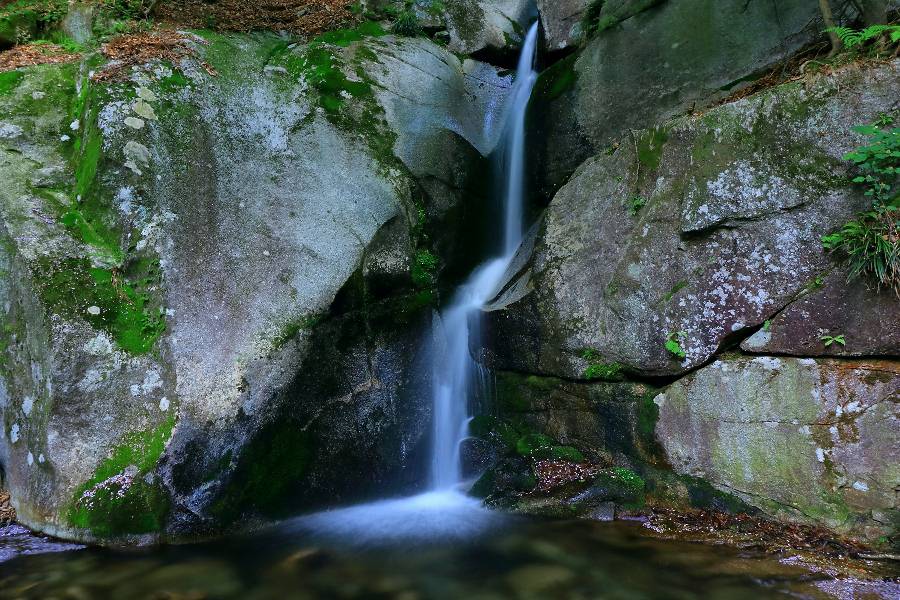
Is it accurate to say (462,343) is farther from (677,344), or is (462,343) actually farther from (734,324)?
(734,324)

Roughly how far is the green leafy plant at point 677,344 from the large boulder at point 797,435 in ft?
0.74

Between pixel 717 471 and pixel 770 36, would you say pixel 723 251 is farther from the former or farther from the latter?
pixel 770 36

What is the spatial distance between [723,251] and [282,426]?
4.76 meters

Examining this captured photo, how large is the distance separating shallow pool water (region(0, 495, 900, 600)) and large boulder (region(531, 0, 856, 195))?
16.5 feet

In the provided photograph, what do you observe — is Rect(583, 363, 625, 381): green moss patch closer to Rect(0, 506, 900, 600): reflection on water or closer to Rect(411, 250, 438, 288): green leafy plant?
Rect(0, 506, 900, 600): reflection on water

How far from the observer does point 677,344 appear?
17.1ft

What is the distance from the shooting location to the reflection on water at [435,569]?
3.90 meters

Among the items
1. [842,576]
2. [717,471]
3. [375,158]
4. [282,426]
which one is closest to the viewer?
[842,576]

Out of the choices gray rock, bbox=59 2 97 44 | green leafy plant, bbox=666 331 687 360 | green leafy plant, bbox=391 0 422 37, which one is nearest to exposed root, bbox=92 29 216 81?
gray rock, bbox=59 2 97 44

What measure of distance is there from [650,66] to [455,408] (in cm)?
527

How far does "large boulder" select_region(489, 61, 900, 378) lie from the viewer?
478 cm

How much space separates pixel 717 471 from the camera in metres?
4.97

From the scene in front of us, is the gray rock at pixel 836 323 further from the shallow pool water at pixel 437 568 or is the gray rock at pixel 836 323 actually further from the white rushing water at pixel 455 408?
the white rushing water at pixel 455 408

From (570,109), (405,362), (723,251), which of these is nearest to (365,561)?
(405,362)
